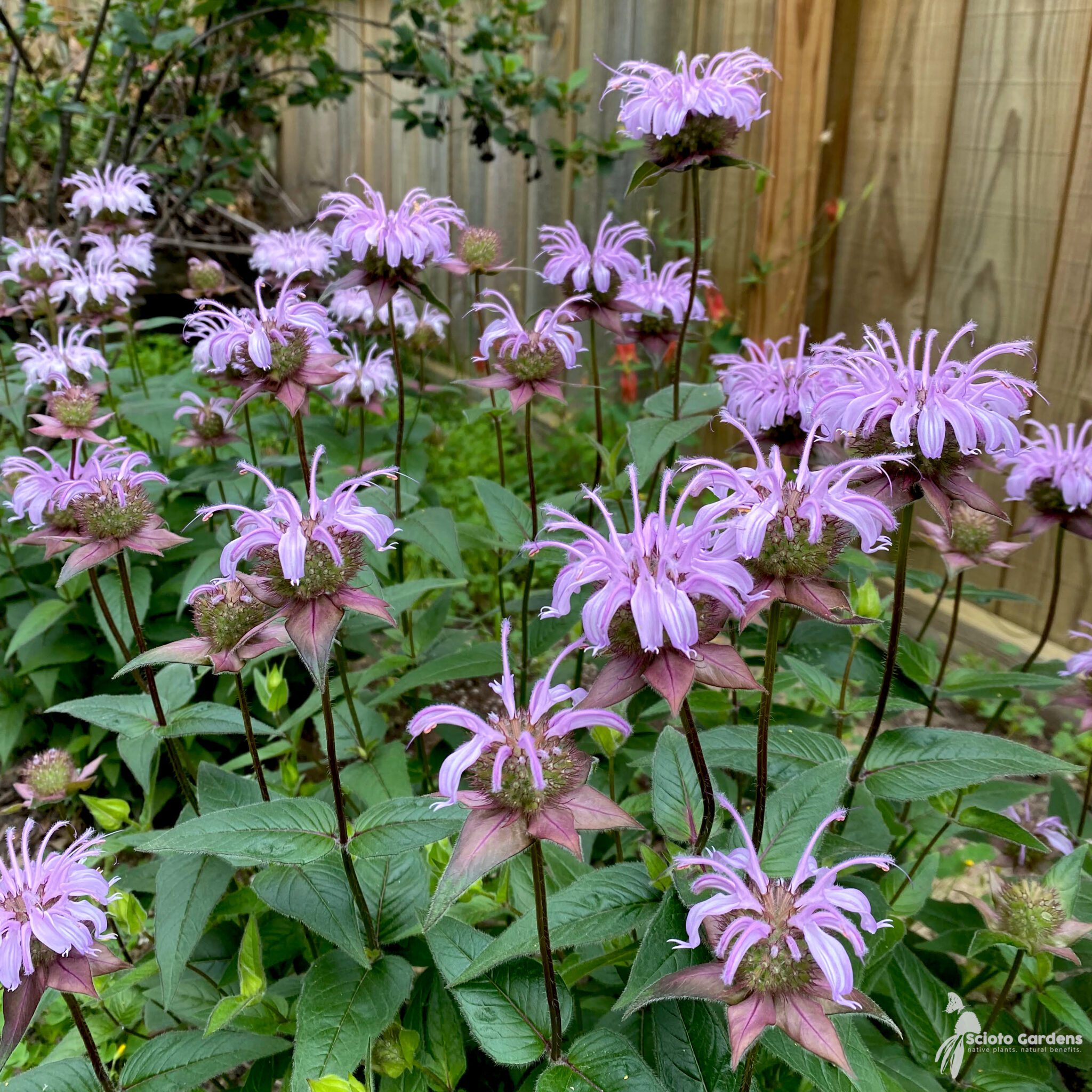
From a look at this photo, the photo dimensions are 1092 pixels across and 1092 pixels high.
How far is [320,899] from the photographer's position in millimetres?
1271

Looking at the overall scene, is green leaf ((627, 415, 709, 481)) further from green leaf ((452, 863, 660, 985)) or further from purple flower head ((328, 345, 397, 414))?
purple flower head ((328, 345, 397, 414))

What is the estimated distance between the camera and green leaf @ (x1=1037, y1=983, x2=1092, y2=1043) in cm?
134

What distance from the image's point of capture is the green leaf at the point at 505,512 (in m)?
1.89

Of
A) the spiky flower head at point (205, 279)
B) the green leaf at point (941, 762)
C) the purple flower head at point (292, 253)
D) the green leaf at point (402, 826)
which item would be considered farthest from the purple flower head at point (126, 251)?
the green leaf at point (941, 762)

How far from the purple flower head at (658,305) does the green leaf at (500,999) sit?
1.31 m

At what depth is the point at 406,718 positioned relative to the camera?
2.76m

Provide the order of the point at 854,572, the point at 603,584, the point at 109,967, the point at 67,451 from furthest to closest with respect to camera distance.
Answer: the point at 67,451, the point at 854,572, the point at 109,967, the point at 603,584

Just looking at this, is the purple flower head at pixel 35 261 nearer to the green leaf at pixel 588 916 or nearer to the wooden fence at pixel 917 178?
the wooden fence at pixel 917 178

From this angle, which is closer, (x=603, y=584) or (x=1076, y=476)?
(x=603, y=584)

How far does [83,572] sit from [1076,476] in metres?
2.20

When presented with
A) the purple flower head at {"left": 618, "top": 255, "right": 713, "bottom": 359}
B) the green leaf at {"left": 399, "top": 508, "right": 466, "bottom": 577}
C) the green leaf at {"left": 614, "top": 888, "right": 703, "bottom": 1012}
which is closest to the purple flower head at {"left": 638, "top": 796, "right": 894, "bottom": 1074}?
the green leaf at {"left": 614, "top": 888, "right": 703, "bottom": 1012}

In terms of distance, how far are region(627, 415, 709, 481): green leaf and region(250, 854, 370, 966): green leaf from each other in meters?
0.83

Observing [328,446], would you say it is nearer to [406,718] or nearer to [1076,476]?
[406,718]

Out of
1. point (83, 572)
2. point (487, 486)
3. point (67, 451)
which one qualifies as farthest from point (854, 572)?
point (67, 451)
